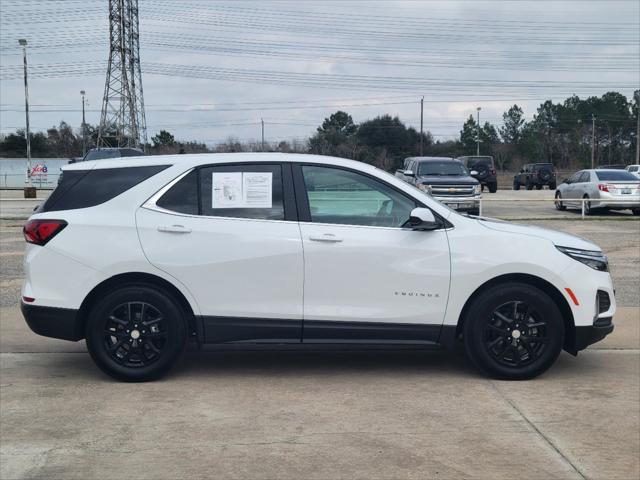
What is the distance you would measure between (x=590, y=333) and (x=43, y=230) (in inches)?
171

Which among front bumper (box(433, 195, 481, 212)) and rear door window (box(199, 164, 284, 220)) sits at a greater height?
rear door window (box(199, 164, 284, 220))

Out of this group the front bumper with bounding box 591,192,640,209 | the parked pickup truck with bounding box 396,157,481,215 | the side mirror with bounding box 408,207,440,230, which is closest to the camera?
the side mirror with bounding box 408,207,440,230

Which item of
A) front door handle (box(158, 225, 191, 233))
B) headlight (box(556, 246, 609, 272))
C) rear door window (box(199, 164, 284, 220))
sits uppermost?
rear door window (box(199, 164, 284, 220))

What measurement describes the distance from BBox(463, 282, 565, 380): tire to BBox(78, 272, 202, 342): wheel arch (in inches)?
84.7

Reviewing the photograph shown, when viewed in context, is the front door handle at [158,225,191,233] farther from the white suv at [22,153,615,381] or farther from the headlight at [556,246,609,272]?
the headlight at [556,246,609,272]

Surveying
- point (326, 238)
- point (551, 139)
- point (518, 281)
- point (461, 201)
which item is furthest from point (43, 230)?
point (551, 139)

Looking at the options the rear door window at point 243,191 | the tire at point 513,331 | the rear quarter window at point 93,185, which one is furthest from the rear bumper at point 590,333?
the rear quarter window at point 93,185

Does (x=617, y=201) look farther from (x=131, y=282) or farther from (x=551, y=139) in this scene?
(x=551, y=139)

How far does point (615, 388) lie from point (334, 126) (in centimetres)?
6163

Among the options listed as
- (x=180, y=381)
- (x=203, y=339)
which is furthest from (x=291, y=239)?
(x=180, y=381)

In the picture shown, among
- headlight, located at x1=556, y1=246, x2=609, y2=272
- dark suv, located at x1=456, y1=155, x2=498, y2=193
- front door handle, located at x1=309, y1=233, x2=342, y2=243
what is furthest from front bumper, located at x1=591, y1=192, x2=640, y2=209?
front door handle, located at x1=309, y1=233, x2=342, y2=243

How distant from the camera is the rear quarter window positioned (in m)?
6.04

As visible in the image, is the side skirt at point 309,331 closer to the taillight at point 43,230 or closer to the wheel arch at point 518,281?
the wheel arch at point 518,281

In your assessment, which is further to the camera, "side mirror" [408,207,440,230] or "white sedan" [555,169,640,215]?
"white sedan" [555,169,640,215]
